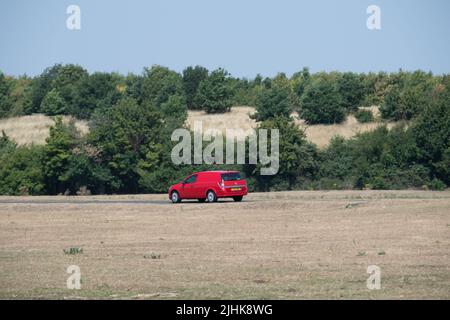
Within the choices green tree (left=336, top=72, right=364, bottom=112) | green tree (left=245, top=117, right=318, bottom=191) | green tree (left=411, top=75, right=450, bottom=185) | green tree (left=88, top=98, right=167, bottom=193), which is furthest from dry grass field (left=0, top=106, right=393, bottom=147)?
green tree (left=411, top=75, right=450, bottom=185)

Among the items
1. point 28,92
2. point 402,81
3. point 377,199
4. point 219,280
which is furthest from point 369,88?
point 219,280

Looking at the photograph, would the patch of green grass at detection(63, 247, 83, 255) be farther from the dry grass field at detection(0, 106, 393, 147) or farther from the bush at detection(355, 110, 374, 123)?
the bush at detection(355, 110, 374, 123)

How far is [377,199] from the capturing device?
44000mm

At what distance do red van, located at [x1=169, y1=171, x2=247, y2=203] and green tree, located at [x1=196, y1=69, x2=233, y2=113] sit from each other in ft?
172

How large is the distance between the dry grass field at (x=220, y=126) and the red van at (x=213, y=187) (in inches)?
1197

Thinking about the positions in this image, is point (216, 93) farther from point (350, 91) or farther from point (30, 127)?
point (30, 127)

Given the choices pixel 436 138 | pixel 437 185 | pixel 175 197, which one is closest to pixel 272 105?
pixel 436 138

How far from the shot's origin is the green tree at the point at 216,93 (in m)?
98.0

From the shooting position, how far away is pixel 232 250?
25188 mm

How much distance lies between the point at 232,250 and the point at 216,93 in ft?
241

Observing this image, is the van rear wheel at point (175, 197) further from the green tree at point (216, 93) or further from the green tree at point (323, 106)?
the green tree at point (216, 93)

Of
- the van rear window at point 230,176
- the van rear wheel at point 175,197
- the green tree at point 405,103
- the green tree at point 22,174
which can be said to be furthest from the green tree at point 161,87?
the van rear window at point 230,176

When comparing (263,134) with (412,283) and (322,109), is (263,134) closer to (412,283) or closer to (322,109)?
(322,109)

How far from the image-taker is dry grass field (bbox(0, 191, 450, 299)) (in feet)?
59.4
